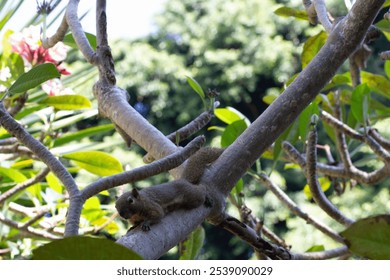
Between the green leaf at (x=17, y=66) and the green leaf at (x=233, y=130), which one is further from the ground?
the green leaf at (x=17, y=66)

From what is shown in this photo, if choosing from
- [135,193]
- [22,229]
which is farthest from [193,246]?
[22,229]

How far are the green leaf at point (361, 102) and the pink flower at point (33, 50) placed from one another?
2.47 feet

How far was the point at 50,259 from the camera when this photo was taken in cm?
45

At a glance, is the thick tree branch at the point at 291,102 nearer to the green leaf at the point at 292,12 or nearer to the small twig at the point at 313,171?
the small twig at the point at 313,171

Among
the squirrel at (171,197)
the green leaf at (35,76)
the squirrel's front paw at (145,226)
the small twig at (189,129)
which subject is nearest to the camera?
the squirrel's front paw at (145,226)

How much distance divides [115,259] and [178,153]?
0.97 ft

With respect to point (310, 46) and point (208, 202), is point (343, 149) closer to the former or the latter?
point (310, 46)

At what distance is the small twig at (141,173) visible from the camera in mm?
641

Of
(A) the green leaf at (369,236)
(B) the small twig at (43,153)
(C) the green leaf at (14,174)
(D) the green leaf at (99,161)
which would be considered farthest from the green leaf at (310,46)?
(A) the green leaf at (369,236)

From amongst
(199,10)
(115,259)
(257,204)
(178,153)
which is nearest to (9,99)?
(178,153)

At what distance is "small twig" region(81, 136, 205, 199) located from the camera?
0.64m

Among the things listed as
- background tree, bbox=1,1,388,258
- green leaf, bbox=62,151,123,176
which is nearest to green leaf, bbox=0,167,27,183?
background tree, bbox=1,1,388,258

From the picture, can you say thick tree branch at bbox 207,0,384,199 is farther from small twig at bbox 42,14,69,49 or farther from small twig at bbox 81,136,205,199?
small twig at bbox 42,14,69,49

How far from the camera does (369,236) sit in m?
0.45
